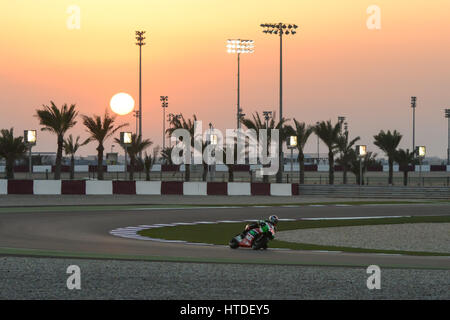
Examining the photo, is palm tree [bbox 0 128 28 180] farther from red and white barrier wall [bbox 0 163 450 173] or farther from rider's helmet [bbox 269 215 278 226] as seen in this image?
rider's helmet [bbox 269 215 278 226]

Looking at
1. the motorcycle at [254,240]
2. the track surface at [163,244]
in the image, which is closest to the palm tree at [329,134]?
the track surface at [163,244]

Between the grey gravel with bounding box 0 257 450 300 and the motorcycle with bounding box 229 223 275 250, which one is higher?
the motorcycle with bounding box 229 223 275 250

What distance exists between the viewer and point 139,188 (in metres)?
44.2

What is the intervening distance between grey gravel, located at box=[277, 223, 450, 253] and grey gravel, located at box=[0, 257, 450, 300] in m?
6.60

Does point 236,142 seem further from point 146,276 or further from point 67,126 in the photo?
point 146,276

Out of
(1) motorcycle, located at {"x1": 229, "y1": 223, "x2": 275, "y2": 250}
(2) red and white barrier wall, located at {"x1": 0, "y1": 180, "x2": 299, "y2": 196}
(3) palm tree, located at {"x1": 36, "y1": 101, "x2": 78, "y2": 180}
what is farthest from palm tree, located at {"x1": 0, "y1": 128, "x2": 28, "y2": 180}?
(1) motorcycle, located at {"x1": 229, "y1": 223, "x2": 275, "y2": 250}

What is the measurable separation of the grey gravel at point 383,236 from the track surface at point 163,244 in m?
3.44

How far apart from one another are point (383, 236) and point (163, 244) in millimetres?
7195

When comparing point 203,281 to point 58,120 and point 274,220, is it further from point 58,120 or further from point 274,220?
point 58,120

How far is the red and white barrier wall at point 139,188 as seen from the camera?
4200 centimetres

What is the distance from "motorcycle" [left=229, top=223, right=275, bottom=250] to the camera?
17.5 m

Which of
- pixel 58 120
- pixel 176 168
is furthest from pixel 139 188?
pixel 176 168

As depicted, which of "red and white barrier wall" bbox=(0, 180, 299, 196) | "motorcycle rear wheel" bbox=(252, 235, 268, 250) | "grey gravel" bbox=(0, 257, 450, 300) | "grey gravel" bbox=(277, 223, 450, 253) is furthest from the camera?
"red and white barrier wall" bbox=(0, 180, 299, 196)
